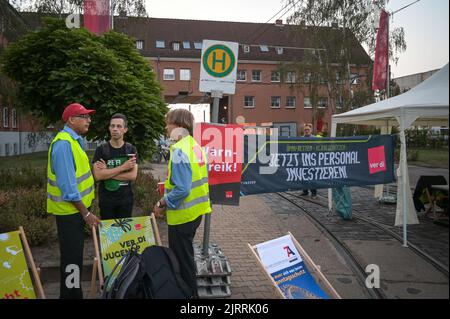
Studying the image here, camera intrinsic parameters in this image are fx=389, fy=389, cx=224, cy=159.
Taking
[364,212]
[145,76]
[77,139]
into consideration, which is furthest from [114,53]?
[364,212]

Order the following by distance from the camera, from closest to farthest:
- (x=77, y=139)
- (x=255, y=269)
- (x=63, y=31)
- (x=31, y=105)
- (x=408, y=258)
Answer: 1. (x=77, y=139)
2. (x=255, y=269)
3. (x=408, y=258)
4. (x=63, y=31)
5. (x=31, y=105)

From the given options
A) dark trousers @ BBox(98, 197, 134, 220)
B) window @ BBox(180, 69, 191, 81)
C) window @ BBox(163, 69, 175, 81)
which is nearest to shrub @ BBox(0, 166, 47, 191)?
dark trousers @ BBox(98, 197, 134, 220)

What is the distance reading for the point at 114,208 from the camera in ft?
15.9

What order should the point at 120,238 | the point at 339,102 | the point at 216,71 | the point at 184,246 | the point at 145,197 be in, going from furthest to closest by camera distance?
the point at 339,102
the point at 145,197
the point at 216,71
the point at 120,238
the point at 184,246

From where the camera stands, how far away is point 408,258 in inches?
229

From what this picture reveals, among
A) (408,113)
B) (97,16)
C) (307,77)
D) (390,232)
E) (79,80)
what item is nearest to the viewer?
(408,113)

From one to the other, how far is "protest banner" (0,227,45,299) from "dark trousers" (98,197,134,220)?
3.55 feet

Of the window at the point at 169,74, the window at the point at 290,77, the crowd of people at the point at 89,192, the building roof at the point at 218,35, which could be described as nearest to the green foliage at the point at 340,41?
the window at the point at 290,77

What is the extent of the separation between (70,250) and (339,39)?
86.6 feet

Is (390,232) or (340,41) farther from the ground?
(340,41)

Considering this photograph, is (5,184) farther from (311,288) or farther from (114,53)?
(311,288)

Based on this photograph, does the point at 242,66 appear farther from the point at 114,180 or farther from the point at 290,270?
the point at 290,270

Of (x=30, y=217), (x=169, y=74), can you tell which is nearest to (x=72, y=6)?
(x=30, y=217)
